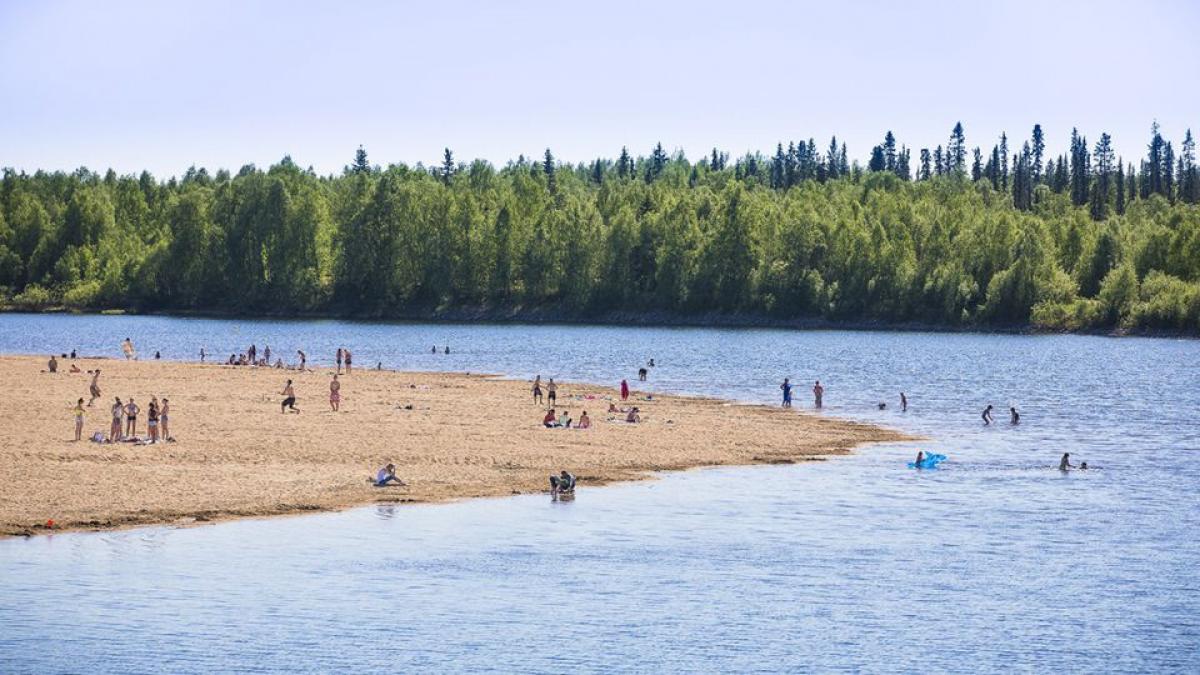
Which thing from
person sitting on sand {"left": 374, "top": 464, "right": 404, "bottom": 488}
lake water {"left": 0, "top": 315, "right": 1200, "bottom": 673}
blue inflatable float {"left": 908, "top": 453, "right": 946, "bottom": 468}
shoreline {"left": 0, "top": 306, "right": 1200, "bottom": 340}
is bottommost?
lake water {"left": 0, "top": 315, "right": 1200, "bottom": 673}

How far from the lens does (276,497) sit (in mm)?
39094

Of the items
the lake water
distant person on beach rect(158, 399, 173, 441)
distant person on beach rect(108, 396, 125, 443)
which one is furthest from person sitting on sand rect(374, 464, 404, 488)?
distant person on beach rect(108, 396, 125, 443)

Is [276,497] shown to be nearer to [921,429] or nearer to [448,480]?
[448,480]

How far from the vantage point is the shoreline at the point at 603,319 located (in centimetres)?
17425

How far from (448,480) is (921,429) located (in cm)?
2923

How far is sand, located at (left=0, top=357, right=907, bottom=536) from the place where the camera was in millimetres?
38094

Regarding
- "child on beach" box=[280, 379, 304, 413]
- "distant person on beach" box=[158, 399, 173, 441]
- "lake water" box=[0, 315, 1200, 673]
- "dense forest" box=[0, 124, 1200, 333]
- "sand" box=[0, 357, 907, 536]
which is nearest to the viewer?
"lake water" box=[0, 315, 1200, 673]

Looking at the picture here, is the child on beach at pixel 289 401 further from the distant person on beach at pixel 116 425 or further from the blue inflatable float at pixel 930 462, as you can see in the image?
the blue inflatable float at pixel 930 462

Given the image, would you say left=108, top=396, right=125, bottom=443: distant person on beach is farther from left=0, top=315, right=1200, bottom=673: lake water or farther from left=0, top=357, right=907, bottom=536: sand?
left=0, top=315, right=1200, bottom=673: lake water

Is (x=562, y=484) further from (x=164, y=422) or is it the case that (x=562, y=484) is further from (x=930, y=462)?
→ (x=930, y=462)

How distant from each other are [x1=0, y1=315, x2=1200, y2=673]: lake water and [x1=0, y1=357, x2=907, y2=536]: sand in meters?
1.82

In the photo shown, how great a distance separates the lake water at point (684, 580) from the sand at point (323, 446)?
182 centimetres

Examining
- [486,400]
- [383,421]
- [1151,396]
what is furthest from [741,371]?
[383,421]

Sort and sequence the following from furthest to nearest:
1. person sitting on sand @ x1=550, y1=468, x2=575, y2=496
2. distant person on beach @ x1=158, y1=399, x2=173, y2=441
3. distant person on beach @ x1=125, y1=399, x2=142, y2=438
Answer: distant person on beach @ x1=125, y1=399, x2=142, y2=438 < distant person on beach @ x1=158, y1=399, x2=173, y2=441 < person sitting on sand @ x1=550, y1=468, x2=575, y2=496
